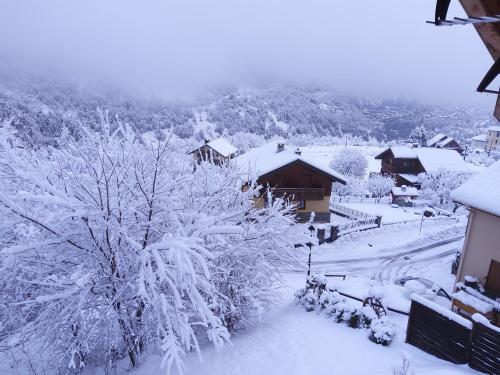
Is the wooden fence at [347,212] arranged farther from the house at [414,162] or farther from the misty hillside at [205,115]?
the misty hillside at [205,115]

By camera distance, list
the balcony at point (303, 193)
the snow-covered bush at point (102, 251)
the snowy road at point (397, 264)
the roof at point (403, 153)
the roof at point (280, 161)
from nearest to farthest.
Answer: the snow-covered bush at point (102, 251) < the snowy road at point (397, 264) < the roof at point (280, 161) < the balcony at point (303, 193) < the roof at point (403, 153)

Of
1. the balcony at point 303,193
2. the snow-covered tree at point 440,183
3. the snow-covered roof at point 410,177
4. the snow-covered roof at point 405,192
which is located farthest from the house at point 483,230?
the snow-covered roof at point 410,177

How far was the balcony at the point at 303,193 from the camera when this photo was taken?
2866cm

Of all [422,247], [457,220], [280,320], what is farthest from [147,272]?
[457,220]

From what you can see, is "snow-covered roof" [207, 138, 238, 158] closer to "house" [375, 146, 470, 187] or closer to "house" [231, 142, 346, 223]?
"house" [375, 146, 470, 187]

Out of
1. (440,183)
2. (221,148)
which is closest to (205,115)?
(221,148)

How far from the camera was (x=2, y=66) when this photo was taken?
17012cm

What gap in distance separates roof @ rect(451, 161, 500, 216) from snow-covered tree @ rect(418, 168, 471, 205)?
31591mm

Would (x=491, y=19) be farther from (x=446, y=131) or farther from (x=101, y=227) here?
(x=446, y=131)

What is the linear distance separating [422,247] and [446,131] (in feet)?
593

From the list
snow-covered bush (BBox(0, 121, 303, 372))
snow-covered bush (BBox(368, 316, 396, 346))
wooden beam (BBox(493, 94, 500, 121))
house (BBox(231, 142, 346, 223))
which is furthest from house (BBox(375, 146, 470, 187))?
wooden beam (BBox(493, 94, 500, 121))

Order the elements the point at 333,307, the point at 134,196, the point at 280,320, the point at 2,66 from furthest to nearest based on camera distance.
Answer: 1. the point at 2,66
2. the point at 280,320
3. the point at 333,307
4. the point at 134,196

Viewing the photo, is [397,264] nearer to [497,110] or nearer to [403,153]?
[497,110]

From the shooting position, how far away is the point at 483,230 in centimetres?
1273
